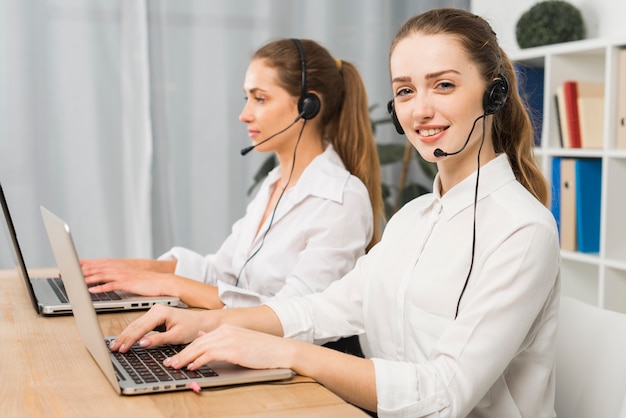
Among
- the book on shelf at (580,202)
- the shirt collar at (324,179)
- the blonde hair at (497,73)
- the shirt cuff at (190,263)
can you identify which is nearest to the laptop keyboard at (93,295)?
the shirt cuff at (190,263)

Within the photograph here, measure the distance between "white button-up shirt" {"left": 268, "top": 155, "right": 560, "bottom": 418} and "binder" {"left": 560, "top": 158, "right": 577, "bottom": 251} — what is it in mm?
1575

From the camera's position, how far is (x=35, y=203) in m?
3.07

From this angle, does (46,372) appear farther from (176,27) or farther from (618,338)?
(176,27)

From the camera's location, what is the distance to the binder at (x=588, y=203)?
9.09ft

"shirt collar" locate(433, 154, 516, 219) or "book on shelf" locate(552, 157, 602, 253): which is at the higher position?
"shirt collar" locate(433, 154, 516, 219)

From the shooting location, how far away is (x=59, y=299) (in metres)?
1.57

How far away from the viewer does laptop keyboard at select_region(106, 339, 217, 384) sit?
1.04 m

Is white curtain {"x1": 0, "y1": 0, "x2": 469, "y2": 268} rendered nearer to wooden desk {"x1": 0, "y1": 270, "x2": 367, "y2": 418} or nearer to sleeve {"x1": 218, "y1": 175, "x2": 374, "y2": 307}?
sleeve {"x1": 218, "y1": 175, "x2": 374, "y2": 307}

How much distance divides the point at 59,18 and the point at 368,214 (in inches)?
70.8

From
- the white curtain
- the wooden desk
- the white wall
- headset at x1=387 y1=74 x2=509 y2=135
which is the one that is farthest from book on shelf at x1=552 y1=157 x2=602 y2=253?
the wooden desk

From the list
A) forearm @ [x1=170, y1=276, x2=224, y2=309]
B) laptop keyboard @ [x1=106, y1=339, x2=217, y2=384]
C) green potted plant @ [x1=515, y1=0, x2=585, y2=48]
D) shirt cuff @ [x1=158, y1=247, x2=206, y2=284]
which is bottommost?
shirt cuff @ [x1=158, y1=247, x2=206, y2=284]

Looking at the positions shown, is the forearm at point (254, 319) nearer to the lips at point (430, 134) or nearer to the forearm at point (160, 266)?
the lips at point (430, 134)

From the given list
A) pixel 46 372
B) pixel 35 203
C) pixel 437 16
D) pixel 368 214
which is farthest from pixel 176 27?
pixel 46 372

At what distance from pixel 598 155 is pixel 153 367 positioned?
2.02 m
